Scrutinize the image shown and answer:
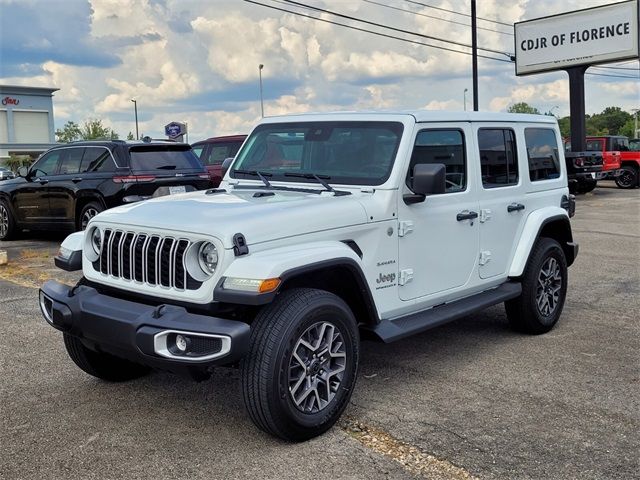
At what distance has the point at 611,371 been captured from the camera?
4.88 m

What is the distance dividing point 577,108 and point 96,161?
66.0 feet

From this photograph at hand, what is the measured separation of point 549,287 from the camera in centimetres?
593

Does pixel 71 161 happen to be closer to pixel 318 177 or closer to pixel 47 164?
pixel 47 164

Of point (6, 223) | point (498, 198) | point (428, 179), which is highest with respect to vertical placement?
point (428, 179)

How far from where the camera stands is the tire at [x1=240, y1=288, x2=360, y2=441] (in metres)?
3.49

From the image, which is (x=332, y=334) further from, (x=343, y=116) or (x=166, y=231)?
(x=343, y=116)

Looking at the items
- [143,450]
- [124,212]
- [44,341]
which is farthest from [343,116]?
[44,341]

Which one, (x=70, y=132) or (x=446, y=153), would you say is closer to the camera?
(x=446, y=153)

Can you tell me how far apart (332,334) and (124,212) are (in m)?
1.46

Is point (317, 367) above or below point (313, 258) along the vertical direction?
below

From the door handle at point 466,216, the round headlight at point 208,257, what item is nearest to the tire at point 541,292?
the door handle at point 466,216

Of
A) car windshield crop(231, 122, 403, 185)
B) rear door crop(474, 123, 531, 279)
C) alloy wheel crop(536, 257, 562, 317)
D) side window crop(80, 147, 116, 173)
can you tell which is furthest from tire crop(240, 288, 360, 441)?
side window crop(80, 147, 116, 173)

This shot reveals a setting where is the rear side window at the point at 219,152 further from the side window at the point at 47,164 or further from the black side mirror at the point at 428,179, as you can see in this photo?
the black side mirror at the point at 428,179

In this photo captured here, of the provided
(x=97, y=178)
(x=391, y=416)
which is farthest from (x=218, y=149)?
(x=391, y=416)
